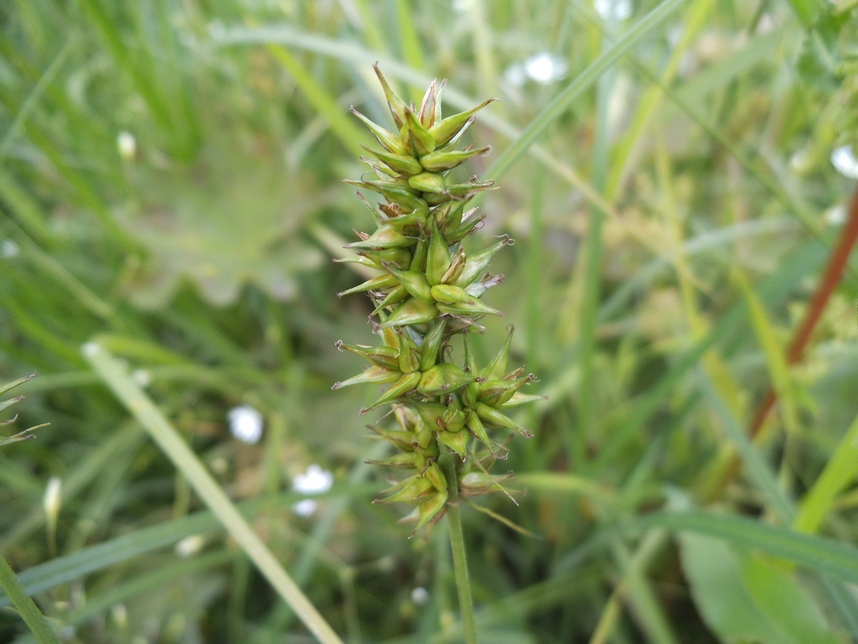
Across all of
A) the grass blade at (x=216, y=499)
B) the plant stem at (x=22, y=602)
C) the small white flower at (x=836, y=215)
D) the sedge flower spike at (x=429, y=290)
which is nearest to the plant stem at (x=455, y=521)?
the sedge flower spike at (x=429, y=290)

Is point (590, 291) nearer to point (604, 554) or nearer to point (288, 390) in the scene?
point (604, 554)

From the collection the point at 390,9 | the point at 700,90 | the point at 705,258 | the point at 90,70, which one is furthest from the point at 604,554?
the point at 90,70

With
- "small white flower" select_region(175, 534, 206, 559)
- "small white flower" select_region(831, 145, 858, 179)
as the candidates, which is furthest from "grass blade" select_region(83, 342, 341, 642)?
"small white flower" select_region(831, 145, 858, 179)

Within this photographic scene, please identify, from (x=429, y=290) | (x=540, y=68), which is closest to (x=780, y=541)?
(x=429, y=290)

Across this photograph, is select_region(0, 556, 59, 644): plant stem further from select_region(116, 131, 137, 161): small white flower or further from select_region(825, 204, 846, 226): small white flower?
select_region(825, 204, 846, 226): small white flower

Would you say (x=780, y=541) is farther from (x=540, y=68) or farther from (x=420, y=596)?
(x=540, y=68)

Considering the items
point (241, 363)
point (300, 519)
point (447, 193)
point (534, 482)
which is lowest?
point (300, 519)
